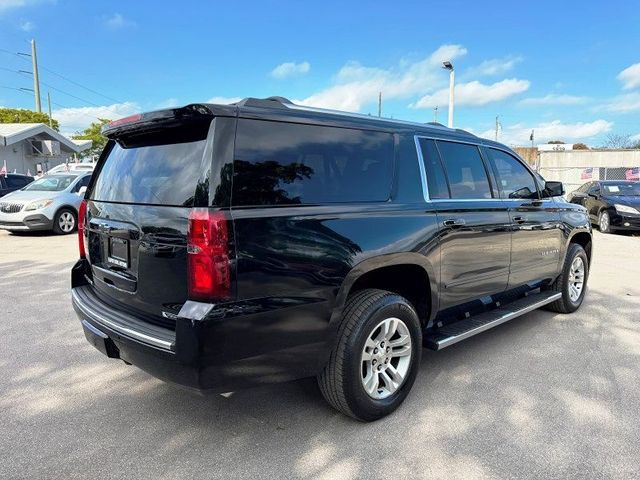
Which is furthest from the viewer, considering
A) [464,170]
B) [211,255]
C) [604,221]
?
[604,221]

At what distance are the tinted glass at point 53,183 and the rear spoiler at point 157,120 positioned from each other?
10747mm

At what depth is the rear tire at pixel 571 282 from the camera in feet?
17.7

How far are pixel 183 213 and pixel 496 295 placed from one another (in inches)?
116

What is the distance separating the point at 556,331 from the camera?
496 centimetres

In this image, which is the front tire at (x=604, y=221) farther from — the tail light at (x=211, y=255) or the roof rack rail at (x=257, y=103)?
the tail light at (x=211, y=255)

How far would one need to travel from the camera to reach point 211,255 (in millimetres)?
2404

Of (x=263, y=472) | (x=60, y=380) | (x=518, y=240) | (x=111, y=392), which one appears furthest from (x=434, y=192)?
(x=60, y=380)

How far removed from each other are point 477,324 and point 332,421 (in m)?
1.49

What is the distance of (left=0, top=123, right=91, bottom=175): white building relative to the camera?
87.6 feet

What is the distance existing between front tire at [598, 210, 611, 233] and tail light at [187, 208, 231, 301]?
13886 millimetres

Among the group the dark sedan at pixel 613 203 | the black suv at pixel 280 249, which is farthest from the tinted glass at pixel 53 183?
the dark sedan at pixel 613 203

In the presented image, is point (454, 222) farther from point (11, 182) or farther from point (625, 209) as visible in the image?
point (11, 182)

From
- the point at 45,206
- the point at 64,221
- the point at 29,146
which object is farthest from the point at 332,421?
the point at 29,146

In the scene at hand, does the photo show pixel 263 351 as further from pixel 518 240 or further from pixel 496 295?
pixel 518 240
